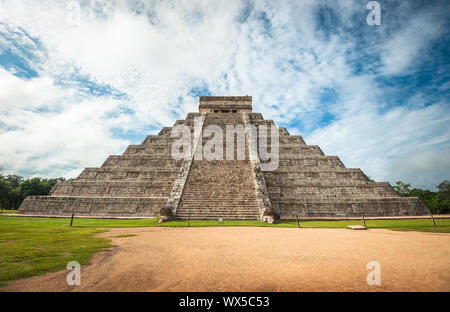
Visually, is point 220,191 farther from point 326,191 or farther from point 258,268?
point 258,268

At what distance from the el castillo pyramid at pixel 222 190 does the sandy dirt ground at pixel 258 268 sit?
6525 mm

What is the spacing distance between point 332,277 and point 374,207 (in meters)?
13.0

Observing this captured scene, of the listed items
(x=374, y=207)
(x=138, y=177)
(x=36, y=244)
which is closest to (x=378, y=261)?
(x=36, y=244)

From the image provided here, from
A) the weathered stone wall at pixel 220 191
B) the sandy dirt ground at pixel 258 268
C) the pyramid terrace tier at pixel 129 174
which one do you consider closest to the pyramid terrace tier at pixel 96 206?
the weathered stone wall at pixel 220 191

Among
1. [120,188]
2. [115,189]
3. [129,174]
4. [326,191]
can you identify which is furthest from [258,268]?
[129,174]

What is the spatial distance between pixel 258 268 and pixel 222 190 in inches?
389

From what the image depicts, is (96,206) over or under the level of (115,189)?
under

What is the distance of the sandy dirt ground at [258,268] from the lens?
2795mm

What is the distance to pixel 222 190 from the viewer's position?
13.4m

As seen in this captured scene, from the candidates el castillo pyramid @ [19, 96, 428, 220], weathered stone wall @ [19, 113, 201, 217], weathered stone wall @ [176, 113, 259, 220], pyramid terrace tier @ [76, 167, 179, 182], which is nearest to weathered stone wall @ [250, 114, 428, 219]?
el castillo pyramid @ [19, 96, 428, 220]

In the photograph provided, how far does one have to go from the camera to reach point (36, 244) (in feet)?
16.0

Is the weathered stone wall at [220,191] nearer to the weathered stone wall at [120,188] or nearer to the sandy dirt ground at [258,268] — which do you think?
the weathered stone wall at [120,188]

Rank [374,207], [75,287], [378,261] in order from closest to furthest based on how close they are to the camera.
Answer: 1. [75,287]
2. [378,261]
3. [374,207]
